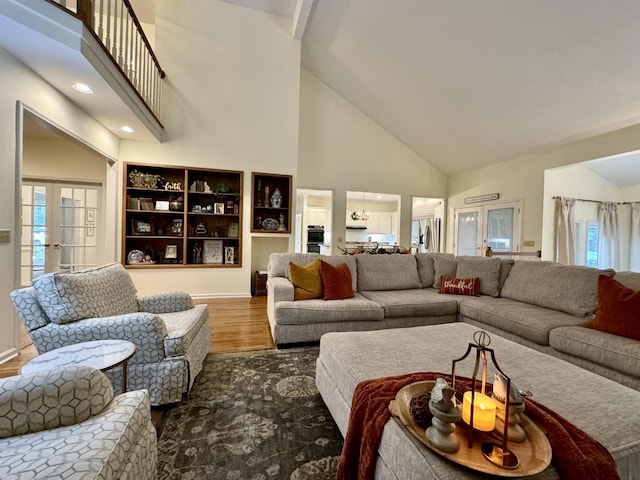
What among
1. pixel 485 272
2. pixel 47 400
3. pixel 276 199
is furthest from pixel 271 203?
pixel 47 400

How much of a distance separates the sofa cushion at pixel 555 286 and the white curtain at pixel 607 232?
4.13 metres

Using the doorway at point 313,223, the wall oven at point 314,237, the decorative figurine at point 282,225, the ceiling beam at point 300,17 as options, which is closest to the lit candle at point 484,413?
the decorative figurine at point 282,225

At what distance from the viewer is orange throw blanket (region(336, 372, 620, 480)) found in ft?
2.65

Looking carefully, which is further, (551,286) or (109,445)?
(551,286)

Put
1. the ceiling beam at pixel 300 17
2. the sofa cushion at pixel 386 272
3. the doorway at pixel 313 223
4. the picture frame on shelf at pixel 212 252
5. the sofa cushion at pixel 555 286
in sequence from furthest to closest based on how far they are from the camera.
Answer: the doorway at pixel 313 223 → the picture frame on shelf at pixel 212 252 → the ceiling beam at pixel 300 17 → the sofa cushion at pixel 386 272 → the sofa cushion at pixel 555 286

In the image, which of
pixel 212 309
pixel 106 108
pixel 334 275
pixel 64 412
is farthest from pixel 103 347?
pixel 106 108

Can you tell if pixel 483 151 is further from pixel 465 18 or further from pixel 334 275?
pixel 334 275

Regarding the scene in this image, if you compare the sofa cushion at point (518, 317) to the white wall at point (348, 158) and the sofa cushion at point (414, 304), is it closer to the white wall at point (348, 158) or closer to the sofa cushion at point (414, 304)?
the sofa cushion at point (414, 304)

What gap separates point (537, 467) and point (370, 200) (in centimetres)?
890

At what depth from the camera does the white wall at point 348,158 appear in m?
6.24

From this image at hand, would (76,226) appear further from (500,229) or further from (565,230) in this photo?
(565,230)

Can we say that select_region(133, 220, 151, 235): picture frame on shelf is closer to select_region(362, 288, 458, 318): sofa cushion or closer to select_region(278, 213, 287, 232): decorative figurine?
select_region(278, 213, 287, 232): decorative figurine

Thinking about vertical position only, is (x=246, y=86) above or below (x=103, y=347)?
above

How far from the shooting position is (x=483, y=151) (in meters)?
5.63
